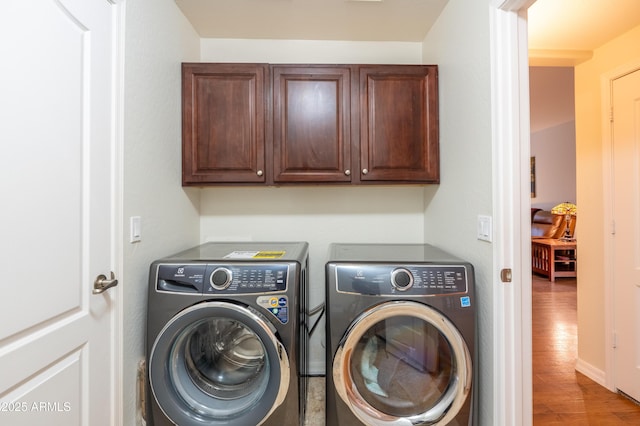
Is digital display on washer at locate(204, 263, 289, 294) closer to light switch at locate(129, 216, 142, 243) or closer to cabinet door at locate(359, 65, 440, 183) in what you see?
light switch at locate(129, 216, 142, 243)

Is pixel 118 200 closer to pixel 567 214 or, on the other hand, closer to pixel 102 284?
pixel 102 284


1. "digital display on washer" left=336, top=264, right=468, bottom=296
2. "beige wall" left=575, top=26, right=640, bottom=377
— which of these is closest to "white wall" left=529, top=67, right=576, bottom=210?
"beige wall" left=575, top=26, right=640, bottom=377

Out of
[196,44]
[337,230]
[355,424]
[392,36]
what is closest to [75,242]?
[355,424]

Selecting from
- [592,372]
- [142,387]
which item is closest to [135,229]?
[142,387]

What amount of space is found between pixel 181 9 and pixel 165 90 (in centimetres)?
59

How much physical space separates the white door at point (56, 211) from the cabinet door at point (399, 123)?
4.31 feet

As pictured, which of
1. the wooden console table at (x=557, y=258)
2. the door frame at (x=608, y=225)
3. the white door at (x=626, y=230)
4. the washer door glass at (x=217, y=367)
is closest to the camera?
the washer door glass at (x=217, y=367)

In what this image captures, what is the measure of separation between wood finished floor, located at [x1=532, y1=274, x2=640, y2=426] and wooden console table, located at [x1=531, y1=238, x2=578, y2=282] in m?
1.87

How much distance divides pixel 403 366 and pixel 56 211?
148cm

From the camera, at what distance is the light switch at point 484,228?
1.25 metres

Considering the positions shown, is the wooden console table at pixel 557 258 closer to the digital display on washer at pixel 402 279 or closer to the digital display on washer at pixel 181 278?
the digital display on washer at pixel 402 279

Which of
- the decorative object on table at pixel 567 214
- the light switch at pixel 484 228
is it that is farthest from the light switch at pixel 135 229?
the decorative object on table at pixel 567 214

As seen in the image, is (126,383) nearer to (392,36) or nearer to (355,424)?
(355,424)

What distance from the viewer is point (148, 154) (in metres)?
1.41
